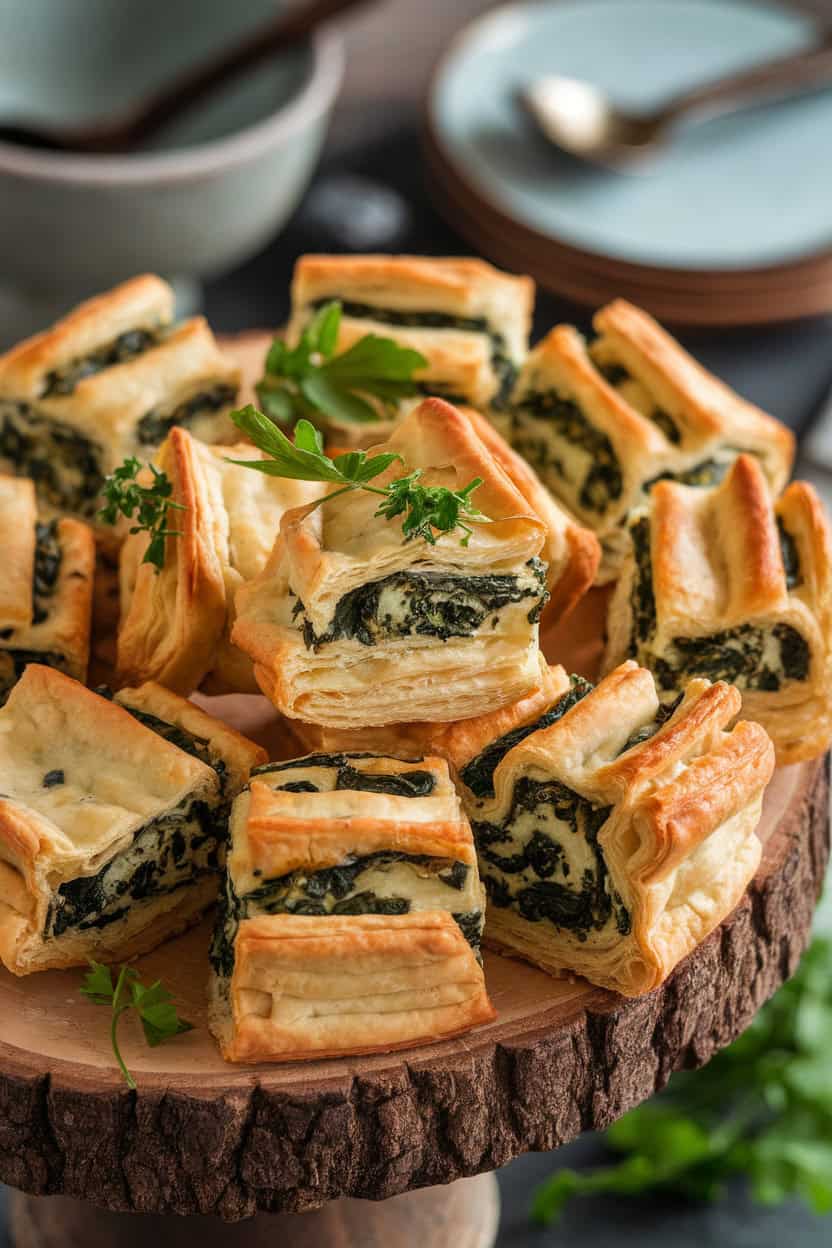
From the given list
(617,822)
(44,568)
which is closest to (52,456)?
(44,568)

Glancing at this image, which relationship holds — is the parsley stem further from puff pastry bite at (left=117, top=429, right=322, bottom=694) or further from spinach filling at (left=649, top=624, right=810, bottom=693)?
spinach filling at (left=649, top=624, right=810, bottom=693)

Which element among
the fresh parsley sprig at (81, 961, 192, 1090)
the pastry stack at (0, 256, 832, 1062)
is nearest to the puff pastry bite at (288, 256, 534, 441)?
the pastry stack at (0, 256, 832, 1062)

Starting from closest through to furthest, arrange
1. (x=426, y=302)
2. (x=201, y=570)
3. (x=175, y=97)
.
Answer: (x=201, y=570)
(x=426, y=302)
(x=175, y=97)

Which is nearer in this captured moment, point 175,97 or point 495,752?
point 495,752

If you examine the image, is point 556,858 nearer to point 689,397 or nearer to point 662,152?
point 689,397

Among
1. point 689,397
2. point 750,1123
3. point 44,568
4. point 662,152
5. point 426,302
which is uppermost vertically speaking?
point 426,302

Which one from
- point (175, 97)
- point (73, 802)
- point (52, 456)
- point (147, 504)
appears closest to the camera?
point (73, 802)

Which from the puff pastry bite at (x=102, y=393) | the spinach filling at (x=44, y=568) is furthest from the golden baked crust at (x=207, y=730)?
the puff pastry bite at (x=102, y=393)
